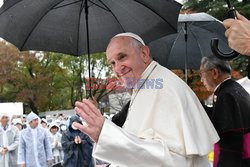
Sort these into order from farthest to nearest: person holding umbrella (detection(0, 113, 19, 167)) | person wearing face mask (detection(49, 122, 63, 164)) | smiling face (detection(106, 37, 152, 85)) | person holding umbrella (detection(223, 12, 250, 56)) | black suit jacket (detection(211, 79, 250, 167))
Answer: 1. person wearing face mask (detection(49, 122, 63, 164))
2. person holding umbrella (detection(0, 113, 19, 167))
3. black suit jacket (detection(211, 79, 250, 167))
4. smiling face (detection(106, 37, 152, 85))
5. person holding umbrella (detection(223, 12, 250, 56))

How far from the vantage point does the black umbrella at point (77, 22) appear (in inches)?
142

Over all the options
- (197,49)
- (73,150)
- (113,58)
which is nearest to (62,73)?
(73,150)

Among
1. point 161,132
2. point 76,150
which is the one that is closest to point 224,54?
point 161,132

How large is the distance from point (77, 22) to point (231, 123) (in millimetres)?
2092

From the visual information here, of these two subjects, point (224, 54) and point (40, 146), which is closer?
point (224, 54)

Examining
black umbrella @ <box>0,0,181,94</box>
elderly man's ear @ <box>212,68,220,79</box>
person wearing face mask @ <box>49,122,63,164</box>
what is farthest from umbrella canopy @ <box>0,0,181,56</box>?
person wearing face mask @ <box>49,122,63,164</box>

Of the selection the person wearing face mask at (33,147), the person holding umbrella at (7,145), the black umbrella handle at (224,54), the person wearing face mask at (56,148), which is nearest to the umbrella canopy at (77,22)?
the black umbrella handle at (224,54)

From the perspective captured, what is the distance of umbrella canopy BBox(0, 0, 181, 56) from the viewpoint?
3.62 meters

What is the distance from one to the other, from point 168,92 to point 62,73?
109 ft

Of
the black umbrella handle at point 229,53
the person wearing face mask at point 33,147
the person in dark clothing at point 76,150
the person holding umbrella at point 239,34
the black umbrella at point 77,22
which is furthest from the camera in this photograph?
the person wearing face mask at point 33,147

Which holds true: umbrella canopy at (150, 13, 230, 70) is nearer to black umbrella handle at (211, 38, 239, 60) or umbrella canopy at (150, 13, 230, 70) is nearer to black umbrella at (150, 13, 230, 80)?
black umbrella at (150, 13, 230, 80)

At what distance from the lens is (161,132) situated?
2141 mm

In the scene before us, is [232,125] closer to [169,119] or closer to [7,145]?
[169,119]

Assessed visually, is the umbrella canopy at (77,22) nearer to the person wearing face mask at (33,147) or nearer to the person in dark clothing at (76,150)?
the person in dark clothing at (76,150)
